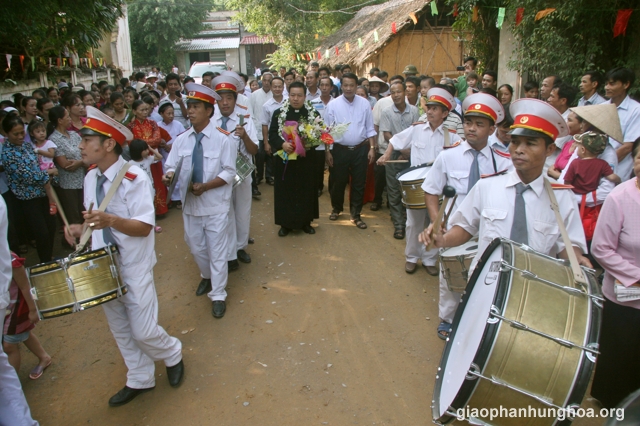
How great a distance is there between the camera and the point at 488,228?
3.01 metres

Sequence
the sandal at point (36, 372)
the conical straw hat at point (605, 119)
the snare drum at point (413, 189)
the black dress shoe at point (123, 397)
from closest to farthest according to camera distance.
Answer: the black dress shoe at point (123, 397), the sandal at point (36, 372), the conical straw hat at point (605, 119), the snare drum at point (413, 189)

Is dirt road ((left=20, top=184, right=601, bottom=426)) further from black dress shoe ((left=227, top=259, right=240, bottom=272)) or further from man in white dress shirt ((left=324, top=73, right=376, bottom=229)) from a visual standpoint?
man in white dress shirt ((left=324, top=73, right=376, bottom=229))

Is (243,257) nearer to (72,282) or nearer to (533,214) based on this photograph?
(72,282)

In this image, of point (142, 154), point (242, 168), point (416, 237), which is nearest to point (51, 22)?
point (142, 154)

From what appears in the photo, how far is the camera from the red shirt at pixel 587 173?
4.49 metres

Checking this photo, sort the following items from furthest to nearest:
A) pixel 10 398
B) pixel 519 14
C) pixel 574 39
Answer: pixel 519 14
pixel 574 39
pixel 10 398

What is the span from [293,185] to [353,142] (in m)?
1.18

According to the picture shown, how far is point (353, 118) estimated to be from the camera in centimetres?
729

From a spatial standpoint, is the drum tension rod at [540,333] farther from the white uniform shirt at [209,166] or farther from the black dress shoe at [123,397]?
the white uniform shirt at [209,166]

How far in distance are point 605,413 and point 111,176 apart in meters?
3.84

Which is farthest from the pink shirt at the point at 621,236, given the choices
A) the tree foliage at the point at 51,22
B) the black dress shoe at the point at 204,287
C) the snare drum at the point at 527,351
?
the tree foliage at the point at 51,22

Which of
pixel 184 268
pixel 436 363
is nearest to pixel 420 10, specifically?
pixel 184 268

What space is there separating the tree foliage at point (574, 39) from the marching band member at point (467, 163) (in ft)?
16.6

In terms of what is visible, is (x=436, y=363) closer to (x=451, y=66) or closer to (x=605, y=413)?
(x=605, y=413)
